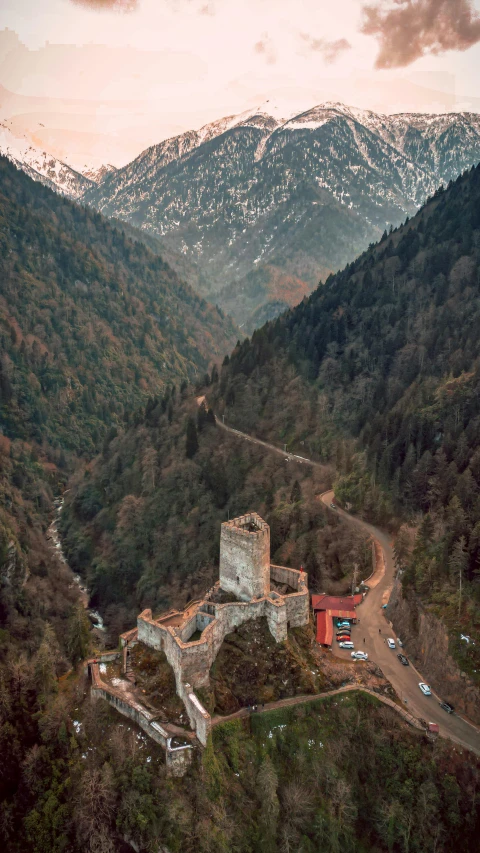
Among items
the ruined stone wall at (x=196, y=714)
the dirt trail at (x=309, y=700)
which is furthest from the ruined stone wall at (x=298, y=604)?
the ruined stone wall at (x=196, y=714)

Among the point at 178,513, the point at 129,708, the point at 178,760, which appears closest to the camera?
the point at 178,760

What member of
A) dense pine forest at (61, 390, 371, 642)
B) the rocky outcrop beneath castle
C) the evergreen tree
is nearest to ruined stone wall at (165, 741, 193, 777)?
the rocky outcrop beneath castle

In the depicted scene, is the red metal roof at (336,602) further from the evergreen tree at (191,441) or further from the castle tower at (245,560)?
A: the evergreen tree at (191,441)

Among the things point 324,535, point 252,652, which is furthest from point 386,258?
point 252,652

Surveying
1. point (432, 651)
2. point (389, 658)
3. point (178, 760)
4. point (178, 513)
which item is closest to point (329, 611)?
point (389, 658)

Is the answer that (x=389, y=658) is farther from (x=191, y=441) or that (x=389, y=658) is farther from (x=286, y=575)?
(x=191, y=441)

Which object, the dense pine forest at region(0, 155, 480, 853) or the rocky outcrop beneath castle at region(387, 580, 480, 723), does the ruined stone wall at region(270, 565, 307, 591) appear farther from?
the dense pine forest at region(0, 155, 480, 853)
